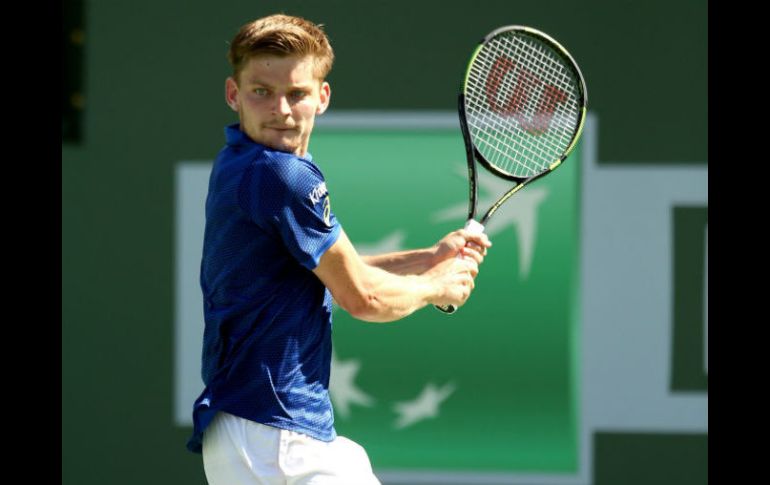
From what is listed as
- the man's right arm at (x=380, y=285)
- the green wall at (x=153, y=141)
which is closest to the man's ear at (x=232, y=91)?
the man's right arm at (x=380, y=285)

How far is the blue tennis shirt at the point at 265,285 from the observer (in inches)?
103

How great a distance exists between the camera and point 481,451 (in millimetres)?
5055

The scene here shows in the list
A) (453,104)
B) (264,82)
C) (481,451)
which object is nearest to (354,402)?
(481,451)

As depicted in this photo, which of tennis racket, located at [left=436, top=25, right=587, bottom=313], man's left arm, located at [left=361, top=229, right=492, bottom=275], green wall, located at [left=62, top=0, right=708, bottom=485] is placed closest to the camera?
man's left arm, located at [left=361, top=229, right=492, bottom=275]

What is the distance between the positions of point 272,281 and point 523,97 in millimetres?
1289

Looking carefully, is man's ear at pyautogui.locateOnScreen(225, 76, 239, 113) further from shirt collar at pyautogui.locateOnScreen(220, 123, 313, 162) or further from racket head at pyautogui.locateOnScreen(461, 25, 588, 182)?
racket head at pyautogui.locateOnScreen(461, 25, 588, 182)

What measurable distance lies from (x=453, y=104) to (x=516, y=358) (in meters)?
1.11

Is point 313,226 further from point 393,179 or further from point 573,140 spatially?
point 393,179

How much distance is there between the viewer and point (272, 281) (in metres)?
2.68

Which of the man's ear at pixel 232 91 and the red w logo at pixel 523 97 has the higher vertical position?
the red w logo at pixel 523 97

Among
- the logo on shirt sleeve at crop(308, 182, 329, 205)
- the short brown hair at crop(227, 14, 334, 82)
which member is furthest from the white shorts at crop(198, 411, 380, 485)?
the short brown hair at crop(227, 14, 334, 82)

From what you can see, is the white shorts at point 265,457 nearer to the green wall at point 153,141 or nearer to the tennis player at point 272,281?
the tennis player at point 272,281

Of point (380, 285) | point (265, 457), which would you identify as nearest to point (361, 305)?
point (380, 285)

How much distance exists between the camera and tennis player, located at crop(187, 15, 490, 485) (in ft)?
8.67
